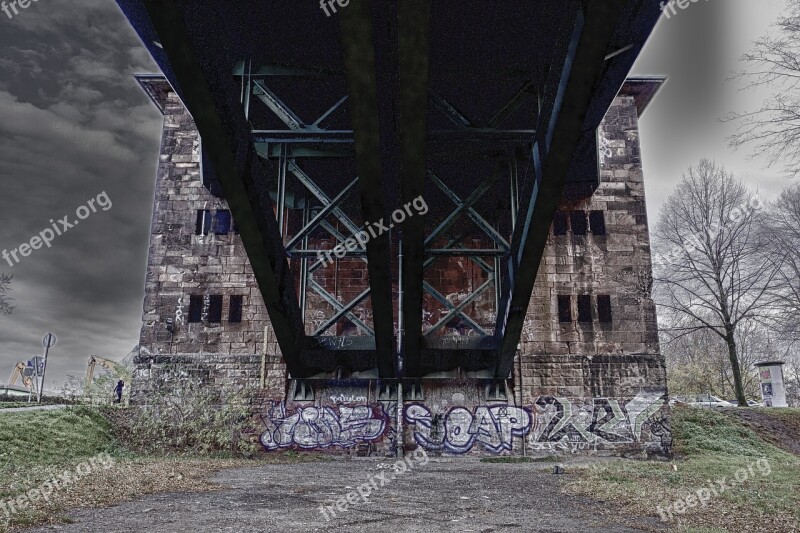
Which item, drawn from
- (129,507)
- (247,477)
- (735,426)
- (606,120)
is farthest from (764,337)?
(129,507)

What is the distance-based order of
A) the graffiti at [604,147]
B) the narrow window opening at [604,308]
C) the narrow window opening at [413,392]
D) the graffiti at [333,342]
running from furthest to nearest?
the graffiti at [604,147] < the narrow window opening at [604,308] < the narrow window opening at [413,392] < the graffiti at [333,342]

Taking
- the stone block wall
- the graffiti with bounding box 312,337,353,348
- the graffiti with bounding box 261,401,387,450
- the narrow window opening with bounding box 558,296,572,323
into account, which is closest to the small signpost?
the stone block wall

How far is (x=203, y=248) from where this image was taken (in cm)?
1556

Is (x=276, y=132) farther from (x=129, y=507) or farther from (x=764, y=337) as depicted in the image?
(x=764, y=337)

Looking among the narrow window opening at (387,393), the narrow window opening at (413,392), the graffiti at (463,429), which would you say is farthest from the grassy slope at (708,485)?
the narrow window opening at (387,393)

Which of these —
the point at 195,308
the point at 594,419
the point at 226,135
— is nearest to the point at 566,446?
the point at 594,419

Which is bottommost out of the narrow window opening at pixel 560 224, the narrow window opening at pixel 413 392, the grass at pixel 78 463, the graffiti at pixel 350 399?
the grass at pixel 78 463

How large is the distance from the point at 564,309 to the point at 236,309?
27.2ft

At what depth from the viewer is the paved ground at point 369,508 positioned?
5.35 metres

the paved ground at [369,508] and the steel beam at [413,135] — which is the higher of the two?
the steel beam at [413,135]

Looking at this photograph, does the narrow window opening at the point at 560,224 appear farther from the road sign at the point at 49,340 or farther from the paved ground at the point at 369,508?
the road sign at the point at 49,340

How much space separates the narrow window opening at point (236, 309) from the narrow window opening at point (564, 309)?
26.4 ft

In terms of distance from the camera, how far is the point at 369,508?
6383 millimetres

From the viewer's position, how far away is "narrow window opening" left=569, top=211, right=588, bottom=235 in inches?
611
